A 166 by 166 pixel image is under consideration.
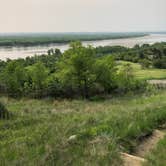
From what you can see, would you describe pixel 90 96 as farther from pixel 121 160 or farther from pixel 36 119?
pixel 121 160

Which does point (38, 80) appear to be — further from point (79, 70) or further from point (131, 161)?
point (131, 161)

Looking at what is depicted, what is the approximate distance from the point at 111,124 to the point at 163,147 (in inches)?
89.2

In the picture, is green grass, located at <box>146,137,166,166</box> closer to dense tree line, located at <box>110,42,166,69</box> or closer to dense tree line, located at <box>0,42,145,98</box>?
dense tree line, located at <box>0,42,145,98</box>

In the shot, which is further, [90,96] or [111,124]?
[90,96]

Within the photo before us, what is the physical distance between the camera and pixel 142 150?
8781mm

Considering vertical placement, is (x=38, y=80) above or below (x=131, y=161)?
below

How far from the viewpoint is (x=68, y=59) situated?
3130cm

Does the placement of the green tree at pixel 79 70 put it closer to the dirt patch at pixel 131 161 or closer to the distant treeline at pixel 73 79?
the distant treeline at pixel 73 79

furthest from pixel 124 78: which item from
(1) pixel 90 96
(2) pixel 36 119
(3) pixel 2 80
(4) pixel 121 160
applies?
(4) pixel 121 160

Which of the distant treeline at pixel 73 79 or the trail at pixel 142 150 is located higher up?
the trail at pixel 142 150

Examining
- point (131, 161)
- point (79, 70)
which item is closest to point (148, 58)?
point (79, 70)

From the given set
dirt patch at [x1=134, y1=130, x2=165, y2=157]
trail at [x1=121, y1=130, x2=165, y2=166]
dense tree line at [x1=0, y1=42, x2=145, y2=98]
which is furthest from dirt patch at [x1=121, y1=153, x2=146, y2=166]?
dense tree line at [x1=0, y1=42, x2=145, y2=98]

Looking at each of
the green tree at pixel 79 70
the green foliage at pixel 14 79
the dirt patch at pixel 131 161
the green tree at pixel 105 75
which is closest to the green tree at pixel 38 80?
the green foliage at pixel 14 79

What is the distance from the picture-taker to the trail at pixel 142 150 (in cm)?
698
